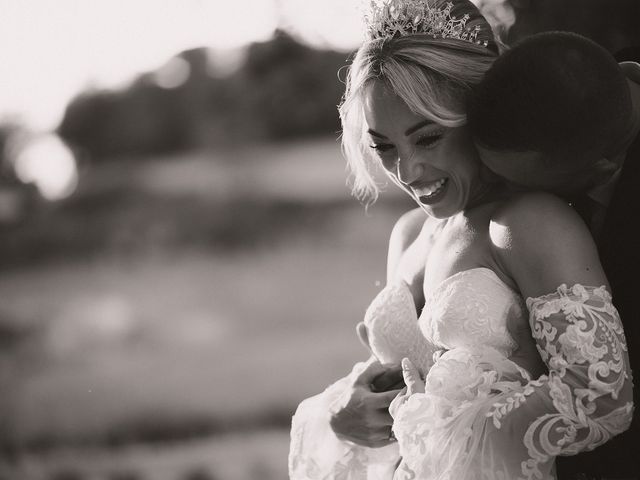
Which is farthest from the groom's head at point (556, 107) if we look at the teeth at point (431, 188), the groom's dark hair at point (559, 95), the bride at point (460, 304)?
the teeth at point (431, 188)

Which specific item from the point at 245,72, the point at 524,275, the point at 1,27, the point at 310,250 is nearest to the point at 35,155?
the point at 1,27

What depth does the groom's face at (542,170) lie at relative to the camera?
1.47 metres

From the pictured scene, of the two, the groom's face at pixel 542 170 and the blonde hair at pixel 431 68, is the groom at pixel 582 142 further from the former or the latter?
the blonde hair at pixel 431 68

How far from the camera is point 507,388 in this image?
1.51 metres

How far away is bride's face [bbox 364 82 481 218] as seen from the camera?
5.61 ft

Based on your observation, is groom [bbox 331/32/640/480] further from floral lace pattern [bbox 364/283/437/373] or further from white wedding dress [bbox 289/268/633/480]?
floral lace pattern [bbox 364/283/437/373]

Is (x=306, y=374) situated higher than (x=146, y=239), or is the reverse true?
(x=146, y=239)

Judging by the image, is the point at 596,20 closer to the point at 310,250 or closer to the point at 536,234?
the point at 536,234

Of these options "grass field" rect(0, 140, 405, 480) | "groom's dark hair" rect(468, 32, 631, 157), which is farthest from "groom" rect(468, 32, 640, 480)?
"grass field" rect(0, 140, 405, 480)

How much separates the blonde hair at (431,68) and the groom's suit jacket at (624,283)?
37 centimetres

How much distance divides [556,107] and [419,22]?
0.50 m

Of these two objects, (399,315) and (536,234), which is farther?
(399,315)

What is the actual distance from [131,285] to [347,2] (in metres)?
3.28

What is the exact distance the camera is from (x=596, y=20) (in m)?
2.30
